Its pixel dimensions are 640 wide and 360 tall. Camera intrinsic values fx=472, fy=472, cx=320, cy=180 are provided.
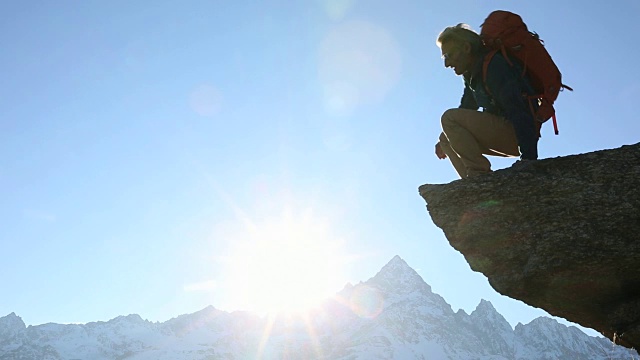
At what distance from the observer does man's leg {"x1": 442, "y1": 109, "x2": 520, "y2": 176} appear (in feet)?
20.7

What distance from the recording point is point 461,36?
6.54 metres

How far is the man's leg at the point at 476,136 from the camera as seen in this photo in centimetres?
630

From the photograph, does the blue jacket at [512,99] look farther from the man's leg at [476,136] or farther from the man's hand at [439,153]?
the man's hand at [439,153]

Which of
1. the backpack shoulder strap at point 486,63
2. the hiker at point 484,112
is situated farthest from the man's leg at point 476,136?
the backpack shoulder strap at point 486,63

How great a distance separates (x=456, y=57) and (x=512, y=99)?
3.50ft

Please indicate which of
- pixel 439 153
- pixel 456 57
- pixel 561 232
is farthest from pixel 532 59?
pixel 561 232

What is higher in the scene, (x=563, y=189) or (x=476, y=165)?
(x=476, y=165)

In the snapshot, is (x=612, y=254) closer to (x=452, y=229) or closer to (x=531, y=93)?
(x=452, y=229)

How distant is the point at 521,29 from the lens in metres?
6.16

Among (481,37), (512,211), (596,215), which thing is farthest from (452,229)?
(481,37)

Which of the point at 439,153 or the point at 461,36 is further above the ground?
the point at 461,36

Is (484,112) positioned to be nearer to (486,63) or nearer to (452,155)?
(486,63)

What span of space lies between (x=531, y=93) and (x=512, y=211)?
1.56 meters

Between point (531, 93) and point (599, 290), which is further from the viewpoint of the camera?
point (531, 93)
